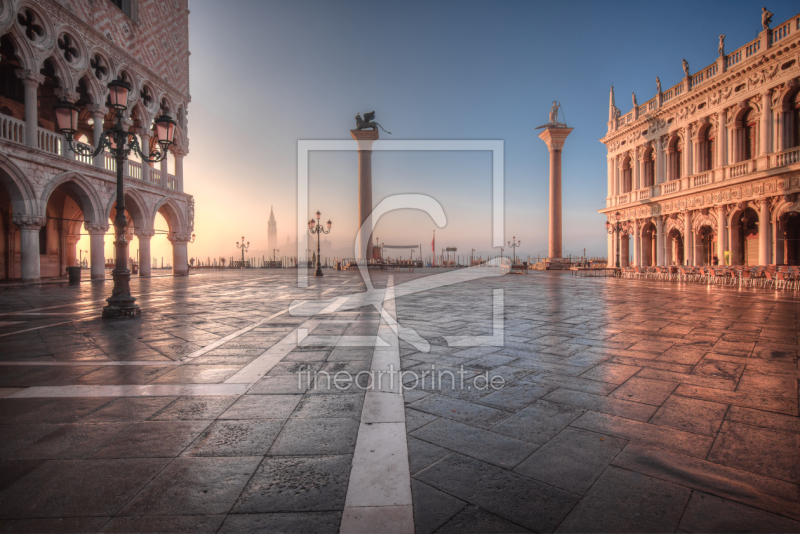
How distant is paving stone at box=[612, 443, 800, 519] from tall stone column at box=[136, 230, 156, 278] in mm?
22648

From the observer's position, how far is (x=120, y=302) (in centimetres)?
680

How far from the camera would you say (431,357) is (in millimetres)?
4043

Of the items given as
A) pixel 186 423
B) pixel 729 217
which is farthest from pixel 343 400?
pixel 729 217

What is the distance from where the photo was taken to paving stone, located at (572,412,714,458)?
2.07 metres

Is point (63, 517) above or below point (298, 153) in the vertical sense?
below

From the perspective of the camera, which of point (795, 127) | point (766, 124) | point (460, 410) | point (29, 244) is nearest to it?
point (460, 410)

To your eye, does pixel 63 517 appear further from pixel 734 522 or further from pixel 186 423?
pixel 734 522

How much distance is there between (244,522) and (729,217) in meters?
25.2

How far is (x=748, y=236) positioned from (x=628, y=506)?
1016 inches

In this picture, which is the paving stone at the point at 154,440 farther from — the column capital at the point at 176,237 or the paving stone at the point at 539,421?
the column capital at the point at 176,237

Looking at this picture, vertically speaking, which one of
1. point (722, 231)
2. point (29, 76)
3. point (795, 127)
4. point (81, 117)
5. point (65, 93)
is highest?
point (81, 117)

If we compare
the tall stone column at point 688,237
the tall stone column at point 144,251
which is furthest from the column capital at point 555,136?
the tall stone column at point 144,251

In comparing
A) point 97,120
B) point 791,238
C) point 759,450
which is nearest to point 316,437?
point 759,450

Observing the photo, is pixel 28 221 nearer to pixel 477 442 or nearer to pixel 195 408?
pixel 195 408
